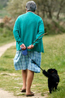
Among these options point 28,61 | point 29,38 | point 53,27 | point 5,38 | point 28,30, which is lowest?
point 53,27

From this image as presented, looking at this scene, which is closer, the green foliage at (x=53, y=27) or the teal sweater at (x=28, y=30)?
the teal sweater at (x=28, y=30)

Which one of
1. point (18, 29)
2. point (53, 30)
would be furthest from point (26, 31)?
point (53, 30)

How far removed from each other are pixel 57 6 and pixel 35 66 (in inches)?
1405

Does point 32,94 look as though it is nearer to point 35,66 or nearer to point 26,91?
point 26,91

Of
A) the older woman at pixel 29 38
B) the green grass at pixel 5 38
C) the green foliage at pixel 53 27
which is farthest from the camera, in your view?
the green foliage at pixel 53 27

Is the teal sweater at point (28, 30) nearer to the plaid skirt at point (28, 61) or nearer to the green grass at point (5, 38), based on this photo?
the plaid skirt at point (28, 61)

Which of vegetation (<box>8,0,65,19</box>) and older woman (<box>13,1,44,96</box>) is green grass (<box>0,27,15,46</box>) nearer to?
vegetation (<box>8,0,65,19</box>)

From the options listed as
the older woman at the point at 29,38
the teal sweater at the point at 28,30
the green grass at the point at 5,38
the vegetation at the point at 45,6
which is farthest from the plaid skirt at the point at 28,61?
the vegetation at the point at 45,6

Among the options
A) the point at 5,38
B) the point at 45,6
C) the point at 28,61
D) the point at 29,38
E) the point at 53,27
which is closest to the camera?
the point at 29,38

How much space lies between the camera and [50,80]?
17.1ft

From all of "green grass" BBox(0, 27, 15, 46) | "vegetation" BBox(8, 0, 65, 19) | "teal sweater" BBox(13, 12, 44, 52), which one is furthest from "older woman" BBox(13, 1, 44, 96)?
"vegetation" BBox(8, 0, 65, 19)

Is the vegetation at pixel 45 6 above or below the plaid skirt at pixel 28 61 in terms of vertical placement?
below

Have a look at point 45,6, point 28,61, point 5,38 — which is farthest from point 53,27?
point 28,61

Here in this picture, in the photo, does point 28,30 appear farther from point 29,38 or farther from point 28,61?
point 28,61
